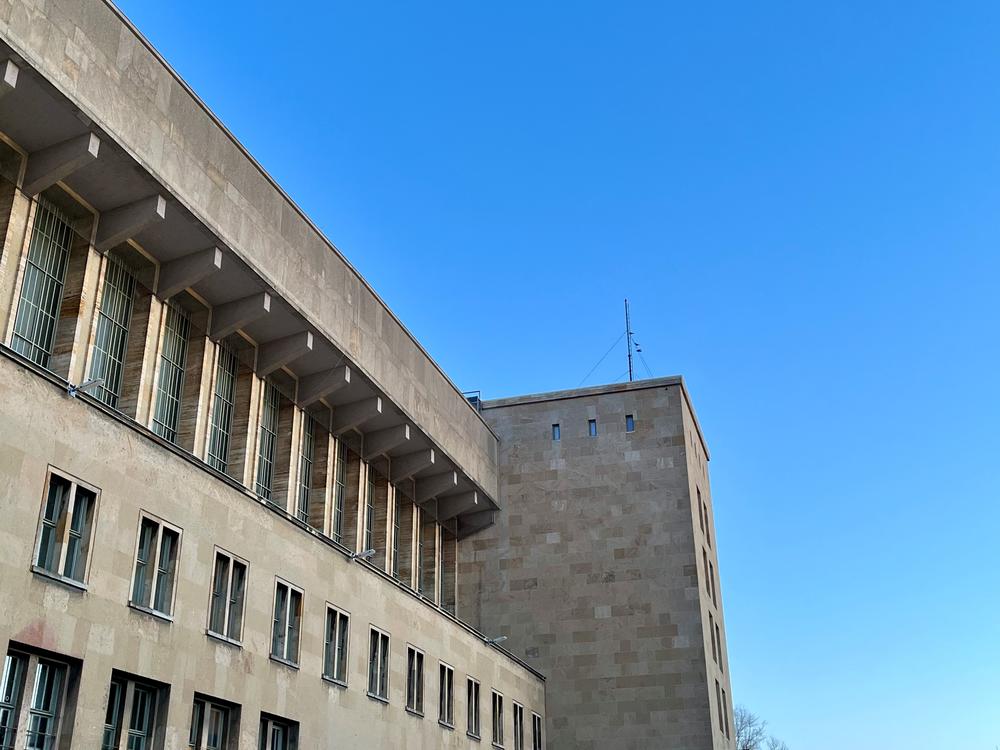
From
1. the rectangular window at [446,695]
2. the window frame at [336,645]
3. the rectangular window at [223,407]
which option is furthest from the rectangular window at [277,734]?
the rectangular window at [446,695]

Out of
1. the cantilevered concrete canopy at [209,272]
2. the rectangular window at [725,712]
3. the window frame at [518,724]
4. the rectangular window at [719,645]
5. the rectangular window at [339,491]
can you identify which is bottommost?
the window frame at [518,724]

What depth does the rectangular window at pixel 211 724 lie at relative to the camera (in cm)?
2073

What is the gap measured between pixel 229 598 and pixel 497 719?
587 inches

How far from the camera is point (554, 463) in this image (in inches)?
1690

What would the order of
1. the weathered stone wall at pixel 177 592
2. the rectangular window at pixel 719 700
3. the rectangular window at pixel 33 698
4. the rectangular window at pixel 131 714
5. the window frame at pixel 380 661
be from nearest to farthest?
1. the rectangular window at pixel 33 698
2. the weathered stone wall at pixel 177 592
3. the rectangular window at pixel 131 714
4. the window frame at pixel 380 661
5. the rectangular window at pixel 719 700

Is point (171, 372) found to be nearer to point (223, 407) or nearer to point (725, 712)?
point (223, 407)

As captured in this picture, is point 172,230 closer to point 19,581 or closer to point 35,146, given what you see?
point 35,146

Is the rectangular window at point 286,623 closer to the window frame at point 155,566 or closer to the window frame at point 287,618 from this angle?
the window frame at point 287,618

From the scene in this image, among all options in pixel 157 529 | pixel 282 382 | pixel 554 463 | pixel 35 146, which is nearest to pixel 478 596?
pixel 554 463

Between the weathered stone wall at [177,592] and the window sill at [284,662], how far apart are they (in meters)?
0.08

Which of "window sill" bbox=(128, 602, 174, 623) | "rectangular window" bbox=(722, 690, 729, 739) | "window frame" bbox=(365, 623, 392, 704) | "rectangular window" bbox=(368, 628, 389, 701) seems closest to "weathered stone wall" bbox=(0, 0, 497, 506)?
"window sill" bbox=(128, 602, 174, 623)

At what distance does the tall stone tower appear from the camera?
127 ft

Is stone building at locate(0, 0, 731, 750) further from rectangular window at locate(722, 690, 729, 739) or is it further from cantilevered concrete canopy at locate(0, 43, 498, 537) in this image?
rectangular window at locate(722, 690, 729, 739)

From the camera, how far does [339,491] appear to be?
3331 cm
